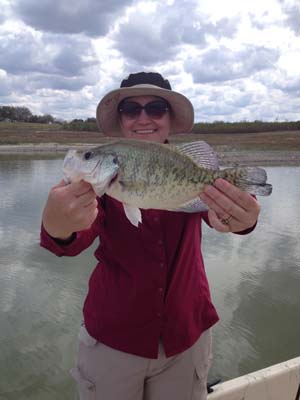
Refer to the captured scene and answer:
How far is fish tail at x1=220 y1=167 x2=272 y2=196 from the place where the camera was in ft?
7.30

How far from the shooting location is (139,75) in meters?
2.91

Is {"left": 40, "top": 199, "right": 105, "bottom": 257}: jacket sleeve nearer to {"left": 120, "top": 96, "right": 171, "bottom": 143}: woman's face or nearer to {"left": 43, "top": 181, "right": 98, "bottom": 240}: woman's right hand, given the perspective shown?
{"left": 43, "top": 181, "right": 98, "bottom": 240}: woman's right hand

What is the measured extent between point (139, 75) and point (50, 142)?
34399mm

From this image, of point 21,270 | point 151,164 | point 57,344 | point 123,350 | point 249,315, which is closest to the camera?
point 151,164

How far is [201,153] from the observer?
7.84ft

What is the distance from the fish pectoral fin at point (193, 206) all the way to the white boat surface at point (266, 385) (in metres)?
1.94

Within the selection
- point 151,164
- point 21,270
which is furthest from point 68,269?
point 151,164

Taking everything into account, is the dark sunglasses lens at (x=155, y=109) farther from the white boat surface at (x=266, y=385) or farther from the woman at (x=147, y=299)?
the white boat surface at (x=266, y=385)

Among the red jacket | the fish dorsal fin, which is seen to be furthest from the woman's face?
the red jacket

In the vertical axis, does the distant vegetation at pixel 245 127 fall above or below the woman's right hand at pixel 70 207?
above

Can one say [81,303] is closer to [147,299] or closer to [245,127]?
[147,299]

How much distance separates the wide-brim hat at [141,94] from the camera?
2.73 metres

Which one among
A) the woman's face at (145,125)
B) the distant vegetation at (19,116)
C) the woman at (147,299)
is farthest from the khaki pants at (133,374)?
the distant vegetation at (19,116)

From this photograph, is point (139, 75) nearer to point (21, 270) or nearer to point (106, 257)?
point (106, 257)
